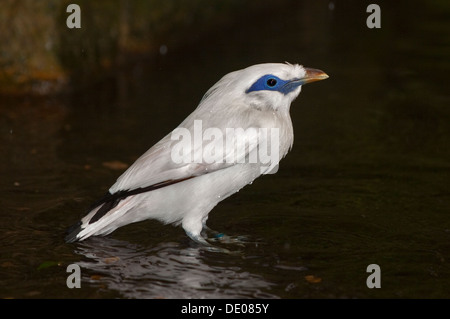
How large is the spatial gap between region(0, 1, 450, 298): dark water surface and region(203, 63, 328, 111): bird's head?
3.10 ft

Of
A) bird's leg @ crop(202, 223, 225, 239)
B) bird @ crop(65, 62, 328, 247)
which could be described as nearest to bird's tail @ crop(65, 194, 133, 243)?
bird @ crop(65, 62, 328, 247)

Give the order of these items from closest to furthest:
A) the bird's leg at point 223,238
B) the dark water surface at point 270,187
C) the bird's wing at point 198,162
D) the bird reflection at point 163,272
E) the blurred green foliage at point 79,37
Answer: the bird reflection at point 163,272 < the dark water surface at point 270,187 < the bird's wing at point 198,162 < the bird's leg at point 223,238 < the blurred green foliage at point 79,37

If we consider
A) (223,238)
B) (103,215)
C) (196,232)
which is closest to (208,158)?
(196,232)

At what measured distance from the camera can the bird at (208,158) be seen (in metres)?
5.56

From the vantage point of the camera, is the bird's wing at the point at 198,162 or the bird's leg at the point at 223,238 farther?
the bird's leg at the point at 223,238

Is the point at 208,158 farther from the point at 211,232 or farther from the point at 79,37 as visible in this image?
the point at 79,37

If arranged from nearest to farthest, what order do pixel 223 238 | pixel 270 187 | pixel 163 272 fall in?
1. pixel 163 272
2. pixel 223 238
3. pixel 270 187

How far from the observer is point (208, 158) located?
218 inches

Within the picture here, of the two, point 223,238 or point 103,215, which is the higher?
point 103,215

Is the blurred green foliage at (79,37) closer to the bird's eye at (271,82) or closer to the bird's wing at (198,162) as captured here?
the bird's wing at (198,162)

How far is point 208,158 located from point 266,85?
64cm

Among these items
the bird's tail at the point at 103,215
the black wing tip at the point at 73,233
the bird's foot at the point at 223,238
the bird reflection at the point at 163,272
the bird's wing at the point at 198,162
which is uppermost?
the bird's wing at the point at 198,162

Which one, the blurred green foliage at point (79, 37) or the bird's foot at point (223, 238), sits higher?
the blurred green foliage at point (79, 37)

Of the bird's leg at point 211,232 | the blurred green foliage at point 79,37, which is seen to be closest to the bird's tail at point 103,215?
the bird's leg at point 211,232
